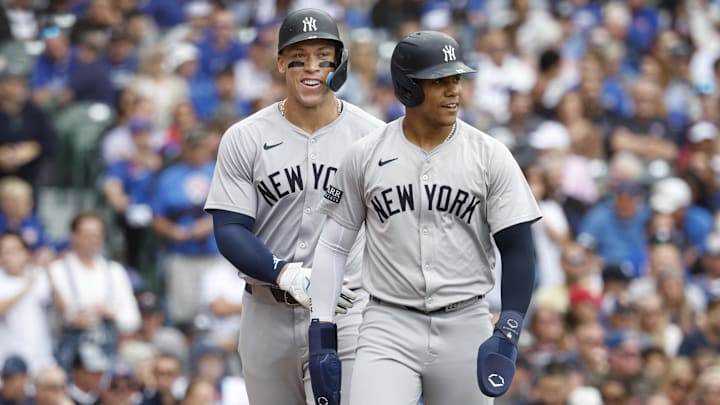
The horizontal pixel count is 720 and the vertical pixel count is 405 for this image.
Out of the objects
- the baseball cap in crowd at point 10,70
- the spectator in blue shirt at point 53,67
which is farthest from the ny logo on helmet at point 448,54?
the spectator in blue shirt at point 53,67

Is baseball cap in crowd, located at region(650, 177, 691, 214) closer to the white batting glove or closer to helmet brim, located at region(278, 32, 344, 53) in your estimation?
helmet brim, located at region(278, 32, 344, 53)

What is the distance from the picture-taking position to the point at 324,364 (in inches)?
260

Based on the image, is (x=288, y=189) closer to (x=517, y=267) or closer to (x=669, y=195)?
(x=517, y=267)

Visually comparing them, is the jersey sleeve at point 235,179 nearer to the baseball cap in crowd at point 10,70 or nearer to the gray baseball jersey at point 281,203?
the gray baseball jersey at point 281,203

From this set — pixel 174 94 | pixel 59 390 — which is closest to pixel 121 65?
pixel 174 94

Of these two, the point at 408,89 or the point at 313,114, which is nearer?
the point at 408,89

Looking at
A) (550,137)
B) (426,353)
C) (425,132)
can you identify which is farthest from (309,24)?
(550,137)

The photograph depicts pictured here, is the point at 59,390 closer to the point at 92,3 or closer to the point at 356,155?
the point at 356,155

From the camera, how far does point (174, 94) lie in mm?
13703

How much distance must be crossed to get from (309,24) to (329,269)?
3.72ft

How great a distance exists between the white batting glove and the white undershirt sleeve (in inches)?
5.0

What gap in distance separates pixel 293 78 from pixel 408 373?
150 centimetres

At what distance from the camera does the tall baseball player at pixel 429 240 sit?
6.50 m

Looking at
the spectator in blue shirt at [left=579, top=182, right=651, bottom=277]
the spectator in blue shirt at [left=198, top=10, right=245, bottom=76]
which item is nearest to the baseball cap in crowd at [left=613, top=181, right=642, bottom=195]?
the spectator in blue shirt at [left=579, top=182, right=651, bottom=277]
